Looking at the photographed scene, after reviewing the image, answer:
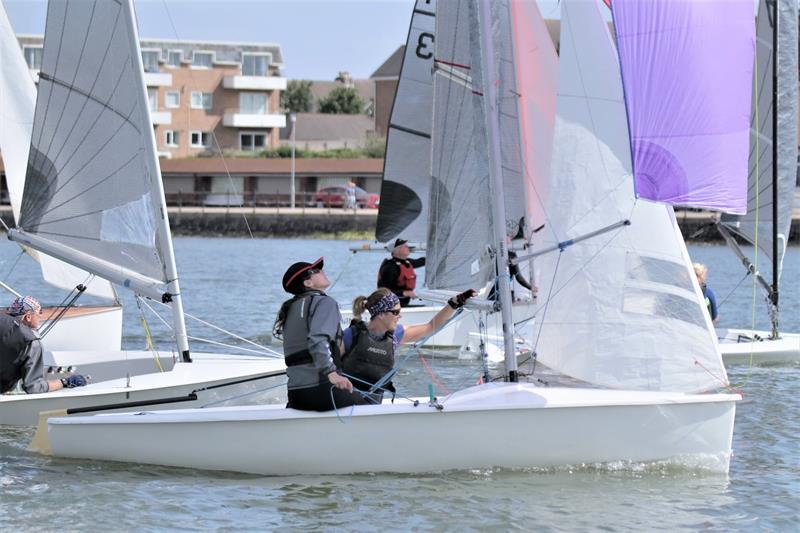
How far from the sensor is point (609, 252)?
28.5 ft

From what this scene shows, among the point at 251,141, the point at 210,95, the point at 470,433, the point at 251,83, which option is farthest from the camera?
the point at 251,141

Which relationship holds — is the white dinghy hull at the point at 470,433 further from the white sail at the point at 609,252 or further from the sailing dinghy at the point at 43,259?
the sailing dinghy at the point at 43,259

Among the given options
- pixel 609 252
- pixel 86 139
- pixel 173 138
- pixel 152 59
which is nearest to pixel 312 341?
pixel 609 252

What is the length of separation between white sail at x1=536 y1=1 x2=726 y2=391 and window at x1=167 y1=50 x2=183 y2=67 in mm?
67821

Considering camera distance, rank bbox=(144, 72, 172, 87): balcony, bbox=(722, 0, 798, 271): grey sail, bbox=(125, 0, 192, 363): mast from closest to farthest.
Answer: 1. bbox=(125, 0, 192, 363): mast
2. bbox=(722, 0, 798, 271): grey sail
3. bbox=(144, 72, 172, 87): balcony

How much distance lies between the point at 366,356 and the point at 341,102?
92.2m

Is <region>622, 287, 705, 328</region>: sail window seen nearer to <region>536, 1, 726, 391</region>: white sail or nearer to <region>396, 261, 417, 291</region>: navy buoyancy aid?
<region>536, 1, 726, 391</region>: white sail

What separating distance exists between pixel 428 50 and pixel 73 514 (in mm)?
10139

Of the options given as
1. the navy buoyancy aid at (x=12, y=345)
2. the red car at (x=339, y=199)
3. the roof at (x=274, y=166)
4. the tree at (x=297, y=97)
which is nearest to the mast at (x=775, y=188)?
the navy buoyancy aid at (x=12, y=345)

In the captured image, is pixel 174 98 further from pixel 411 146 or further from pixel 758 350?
pixel 758 350

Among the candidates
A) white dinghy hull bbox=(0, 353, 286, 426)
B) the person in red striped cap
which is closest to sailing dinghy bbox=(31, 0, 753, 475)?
white dinghy hull bbox=(0, 353, 286, 426)

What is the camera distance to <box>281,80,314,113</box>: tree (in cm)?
10569

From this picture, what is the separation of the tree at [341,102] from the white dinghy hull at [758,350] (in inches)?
3355

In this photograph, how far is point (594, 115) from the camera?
28.5 ft
